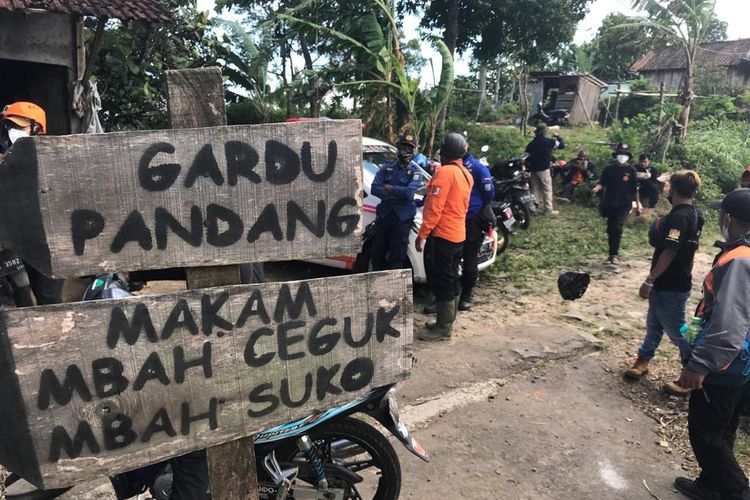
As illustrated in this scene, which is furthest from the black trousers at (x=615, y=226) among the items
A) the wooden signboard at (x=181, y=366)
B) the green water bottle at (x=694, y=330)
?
the wooden signboard at (x=181, y=366)

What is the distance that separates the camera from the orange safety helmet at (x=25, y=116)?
3.38 m

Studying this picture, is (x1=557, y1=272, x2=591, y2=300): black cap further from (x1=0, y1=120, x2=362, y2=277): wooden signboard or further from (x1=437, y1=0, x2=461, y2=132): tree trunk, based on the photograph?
(x1=437, y1=0, x2=461, y2=132): tree trunk

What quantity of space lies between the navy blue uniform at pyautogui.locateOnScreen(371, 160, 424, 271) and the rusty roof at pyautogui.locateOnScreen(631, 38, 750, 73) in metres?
24.5

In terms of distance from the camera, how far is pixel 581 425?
3.50m

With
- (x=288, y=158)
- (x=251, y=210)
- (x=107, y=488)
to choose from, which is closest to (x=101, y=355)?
(x=251, y=210)

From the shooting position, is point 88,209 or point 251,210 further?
point 251,210

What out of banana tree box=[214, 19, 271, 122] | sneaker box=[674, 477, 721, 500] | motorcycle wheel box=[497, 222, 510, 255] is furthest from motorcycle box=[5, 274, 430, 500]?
banana tree box=[214, 19, 271, 122]

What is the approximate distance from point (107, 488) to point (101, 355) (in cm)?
177

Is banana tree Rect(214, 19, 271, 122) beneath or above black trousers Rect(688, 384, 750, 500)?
above

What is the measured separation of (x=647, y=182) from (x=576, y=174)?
190 centimetres

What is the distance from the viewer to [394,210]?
192 inches

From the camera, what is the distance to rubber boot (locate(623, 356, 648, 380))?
160 inches

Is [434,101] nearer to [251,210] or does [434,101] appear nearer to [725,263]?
[725,263]

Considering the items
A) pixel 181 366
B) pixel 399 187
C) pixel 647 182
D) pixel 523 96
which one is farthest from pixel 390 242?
pixel 523 96
